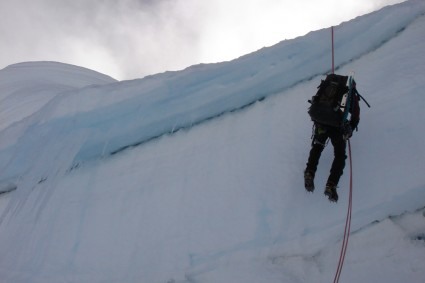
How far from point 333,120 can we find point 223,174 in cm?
178

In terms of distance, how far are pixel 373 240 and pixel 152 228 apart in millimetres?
2709

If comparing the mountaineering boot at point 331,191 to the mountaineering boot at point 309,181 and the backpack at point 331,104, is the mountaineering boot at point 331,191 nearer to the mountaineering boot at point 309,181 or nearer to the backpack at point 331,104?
the mountaineering boot at point 309,181

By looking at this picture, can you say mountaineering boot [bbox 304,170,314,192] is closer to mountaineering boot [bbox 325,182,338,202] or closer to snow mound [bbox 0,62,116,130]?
mountaineering boot [bbox 325,182,338,202]

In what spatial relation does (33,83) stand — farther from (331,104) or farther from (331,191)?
(331,191)

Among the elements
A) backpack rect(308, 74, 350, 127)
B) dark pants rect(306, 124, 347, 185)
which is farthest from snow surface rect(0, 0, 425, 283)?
backpack rect(308, 74, 350, 127)

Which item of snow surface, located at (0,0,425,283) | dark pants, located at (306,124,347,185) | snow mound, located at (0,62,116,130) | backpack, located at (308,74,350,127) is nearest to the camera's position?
backpack, located at (308,74,350,127)

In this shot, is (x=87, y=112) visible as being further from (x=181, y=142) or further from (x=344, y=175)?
(x=344, y=175)

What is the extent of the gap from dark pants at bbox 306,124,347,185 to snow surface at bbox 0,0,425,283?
0.51m

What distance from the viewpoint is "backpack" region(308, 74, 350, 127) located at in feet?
15.9

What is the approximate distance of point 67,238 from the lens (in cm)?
574

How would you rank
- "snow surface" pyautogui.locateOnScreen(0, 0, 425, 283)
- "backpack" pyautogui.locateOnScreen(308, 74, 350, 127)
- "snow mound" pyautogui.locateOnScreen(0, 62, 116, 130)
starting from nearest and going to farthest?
"backpack" pyautogui.locateOnScreen(308, 74, 350, 127) < "snow surface" pyautogui.locateOnScreen(0, 0, 425, 283) < "snow mound" pyautogui.locateOnScreen(0, 62, 116, 130)

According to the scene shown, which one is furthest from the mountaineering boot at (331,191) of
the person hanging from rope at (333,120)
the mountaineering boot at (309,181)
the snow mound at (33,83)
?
the snow mound at (33,83)

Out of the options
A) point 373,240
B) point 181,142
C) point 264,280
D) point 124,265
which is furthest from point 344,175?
point 124,265

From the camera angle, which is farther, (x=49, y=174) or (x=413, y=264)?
(x=49, y=174)
